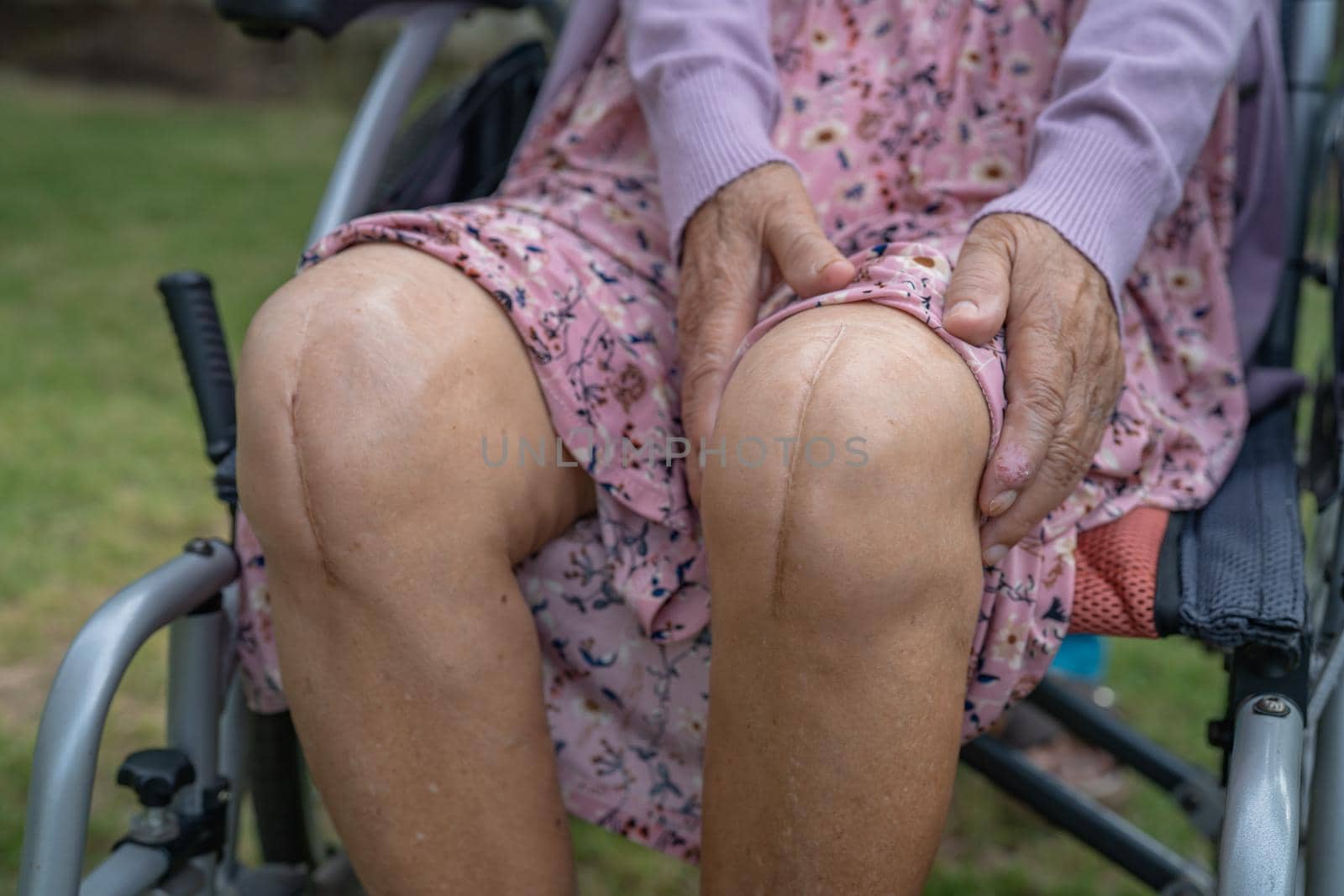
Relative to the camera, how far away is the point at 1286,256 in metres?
1.13

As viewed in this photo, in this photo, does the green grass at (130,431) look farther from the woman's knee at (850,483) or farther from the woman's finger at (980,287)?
the woman's finger at (980,287)

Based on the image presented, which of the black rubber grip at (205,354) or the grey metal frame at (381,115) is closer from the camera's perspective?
the black rubber grip at (205,354)

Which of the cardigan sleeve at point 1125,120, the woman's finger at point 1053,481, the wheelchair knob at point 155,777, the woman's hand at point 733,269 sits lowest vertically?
the wheelchair knob at point 155,777

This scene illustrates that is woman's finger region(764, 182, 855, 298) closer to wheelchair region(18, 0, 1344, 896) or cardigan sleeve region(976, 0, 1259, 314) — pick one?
cardigan sleeve region(976, 0, 1259, 314)

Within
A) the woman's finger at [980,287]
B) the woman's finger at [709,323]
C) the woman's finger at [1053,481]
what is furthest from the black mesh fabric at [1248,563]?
the woman's finger at [709,323]

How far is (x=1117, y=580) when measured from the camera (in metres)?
0.85

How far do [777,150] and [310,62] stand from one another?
5583mm

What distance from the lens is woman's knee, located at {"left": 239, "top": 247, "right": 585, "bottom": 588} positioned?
2.54ft

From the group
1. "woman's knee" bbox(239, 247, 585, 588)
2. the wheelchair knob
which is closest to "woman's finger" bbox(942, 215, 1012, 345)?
"woman's knee" bbox(239, 247, 585, 588)

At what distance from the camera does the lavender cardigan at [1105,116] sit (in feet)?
2.97

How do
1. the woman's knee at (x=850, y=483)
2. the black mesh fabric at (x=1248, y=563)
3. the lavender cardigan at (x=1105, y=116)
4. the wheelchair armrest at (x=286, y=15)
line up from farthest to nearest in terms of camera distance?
the wheelchair armrest at (x=286, y=15) → the lavender cardigan at (x=1105, y=116) → the black mesh fabric at (x=1248, y=563) → the woman's knee at (x=850, y=483)

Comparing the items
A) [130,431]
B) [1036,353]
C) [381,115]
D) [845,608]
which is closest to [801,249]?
[1036,353]

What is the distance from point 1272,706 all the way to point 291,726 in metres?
0.77

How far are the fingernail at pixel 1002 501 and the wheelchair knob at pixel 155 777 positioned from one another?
630 millimetres
